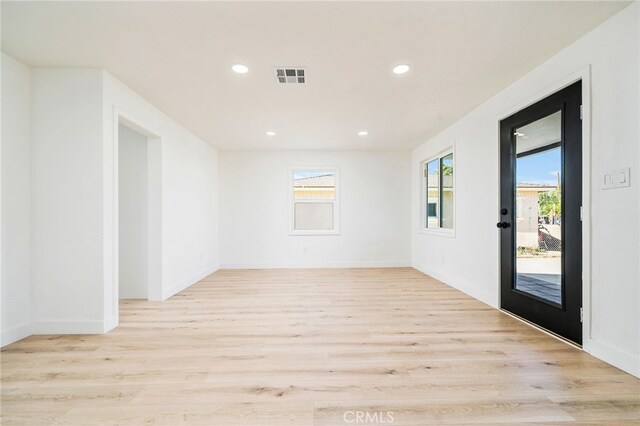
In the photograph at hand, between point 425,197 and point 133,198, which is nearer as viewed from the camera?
point 133,198

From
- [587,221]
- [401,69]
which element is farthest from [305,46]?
[587,221]

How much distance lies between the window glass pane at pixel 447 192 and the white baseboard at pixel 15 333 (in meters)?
5.40

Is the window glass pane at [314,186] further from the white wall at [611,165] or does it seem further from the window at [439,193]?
the white wall at [611,165]

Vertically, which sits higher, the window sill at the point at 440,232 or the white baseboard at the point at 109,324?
the window sill at the point at 440,232

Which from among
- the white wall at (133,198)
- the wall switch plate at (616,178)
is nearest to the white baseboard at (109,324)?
the white wall at (133,198)

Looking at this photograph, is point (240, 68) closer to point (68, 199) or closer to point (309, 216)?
point (68, 199)

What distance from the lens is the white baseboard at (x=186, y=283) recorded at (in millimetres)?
3916

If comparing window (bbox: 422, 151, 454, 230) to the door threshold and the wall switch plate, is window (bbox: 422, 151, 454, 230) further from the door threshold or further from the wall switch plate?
the wall switch plate

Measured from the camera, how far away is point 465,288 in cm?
405

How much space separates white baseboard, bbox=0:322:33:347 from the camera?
96.0 inches

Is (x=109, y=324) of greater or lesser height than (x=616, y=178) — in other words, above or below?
below

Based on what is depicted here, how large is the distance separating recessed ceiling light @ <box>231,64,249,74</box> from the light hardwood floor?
249cm

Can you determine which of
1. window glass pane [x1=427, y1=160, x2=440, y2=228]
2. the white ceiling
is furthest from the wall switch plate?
window glass pane [x1=427, y1=160, x2=440, y2=228]

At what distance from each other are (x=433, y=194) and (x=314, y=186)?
2434 millimetres
